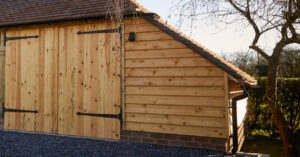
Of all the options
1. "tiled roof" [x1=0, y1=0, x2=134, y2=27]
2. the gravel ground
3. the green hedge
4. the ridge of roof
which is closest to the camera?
the ridge of roof

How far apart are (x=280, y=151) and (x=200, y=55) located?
14.3ft

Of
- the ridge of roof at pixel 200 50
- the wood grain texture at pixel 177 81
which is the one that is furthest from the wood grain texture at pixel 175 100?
the ridge of roof at pixel 200 50

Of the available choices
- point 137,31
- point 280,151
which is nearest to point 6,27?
point 137,31

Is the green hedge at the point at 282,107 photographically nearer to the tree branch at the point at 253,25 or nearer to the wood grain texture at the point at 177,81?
the tree branch at the point at 253,25

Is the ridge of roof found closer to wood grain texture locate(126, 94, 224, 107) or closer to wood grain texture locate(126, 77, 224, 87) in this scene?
wood grain texture locate(126, 77, 224, 87)

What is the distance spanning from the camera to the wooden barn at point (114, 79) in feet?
16.3

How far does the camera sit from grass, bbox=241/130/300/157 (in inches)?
280

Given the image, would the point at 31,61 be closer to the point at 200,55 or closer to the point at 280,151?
the point at 200,55

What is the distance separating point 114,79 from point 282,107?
5.40 metres

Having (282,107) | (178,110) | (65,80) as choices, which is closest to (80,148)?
(65,80)

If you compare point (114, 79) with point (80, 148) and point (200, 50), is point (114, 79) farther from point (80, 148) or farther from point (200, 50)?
point (200, 50)

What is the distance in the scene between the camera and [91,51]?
5988 millimetres

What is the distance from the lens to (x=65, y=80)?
20.3 ft

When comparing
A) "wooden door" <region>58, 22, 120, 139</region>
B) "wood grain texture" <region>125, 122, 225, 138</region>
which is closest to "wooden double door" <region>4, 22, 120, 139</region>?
"wooden door" <region>58, 22, 120, 139</region>
